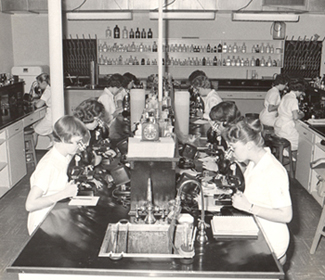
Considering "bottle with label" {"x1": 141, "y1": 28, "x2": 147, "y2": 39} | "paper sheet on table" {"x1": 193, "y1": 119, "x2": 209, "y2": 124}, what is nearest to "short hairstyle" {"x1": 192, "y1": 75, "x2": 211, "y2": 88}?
"paper sheet on table" {"x1": 193, "y1": 119, "x2": 209, "y2": 124}

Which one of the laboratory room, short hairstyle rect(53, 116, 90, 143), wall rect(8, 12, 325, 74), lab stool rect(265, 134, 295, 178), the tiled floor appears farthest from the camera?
wall rect(8, 12, 325, 74)

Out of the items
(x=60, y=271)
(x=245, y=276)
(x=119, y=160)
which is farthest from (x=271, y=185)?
(x=119, y=160)

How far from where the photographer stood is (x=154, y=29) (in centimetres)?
1095

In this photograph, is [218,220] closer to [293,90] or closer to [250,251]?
[250,251]

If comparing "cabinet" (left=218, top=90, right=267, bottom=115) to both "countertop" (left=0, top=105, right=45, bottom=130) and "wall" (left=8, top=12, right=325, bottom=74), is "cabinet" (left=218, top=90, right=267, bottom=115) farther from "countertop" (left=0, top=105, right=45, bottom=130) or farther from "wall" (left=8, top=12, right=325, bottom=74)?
"countertop" (left=0, top=105, right=45, bottom=130)

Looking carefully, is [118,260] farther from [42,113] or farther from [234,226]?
[42,113]

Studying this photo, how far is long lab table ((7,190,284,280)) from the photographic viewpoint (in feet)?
7.36

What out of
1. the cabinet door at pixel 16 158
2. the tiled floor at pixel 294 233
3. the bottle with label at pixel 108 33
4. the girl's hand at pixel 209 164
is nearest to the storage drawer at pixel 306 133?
the tiled floor at pixel 294 233

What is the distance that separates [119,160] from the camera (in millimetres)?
4332

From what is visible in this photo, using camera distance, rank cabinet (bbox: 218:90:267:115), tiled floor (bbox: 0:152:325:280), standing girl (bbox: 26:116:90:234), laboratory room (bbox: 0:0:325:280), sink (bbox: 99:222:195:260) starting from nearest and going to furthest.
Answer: laboratory room (bbox: 0:0:325:280), sink (bbox: 99:222:195:260), standing girl (bbox: 26:116:90:234), tiled floor (bbox: 0:152:325:280), cabinet (bbox: 218:90:267:115)

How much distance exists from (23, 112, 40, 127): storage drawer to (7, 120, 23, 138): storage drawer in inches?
9.0

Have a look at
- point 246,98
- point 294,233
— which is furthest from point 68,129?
point 246,98

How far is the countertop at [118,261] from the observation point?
7.36ft

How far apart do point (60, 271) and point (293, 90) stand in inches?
216
